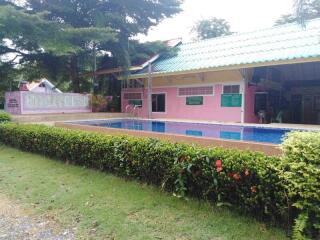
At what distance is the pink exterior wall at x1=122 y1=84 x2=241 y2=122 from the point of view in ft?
48.1

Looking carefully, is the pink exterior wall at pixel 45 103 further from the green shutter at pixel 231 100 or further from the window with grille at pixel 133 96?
the green shutter at pixel 231 100

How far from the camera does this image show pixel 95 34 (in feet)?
48.0

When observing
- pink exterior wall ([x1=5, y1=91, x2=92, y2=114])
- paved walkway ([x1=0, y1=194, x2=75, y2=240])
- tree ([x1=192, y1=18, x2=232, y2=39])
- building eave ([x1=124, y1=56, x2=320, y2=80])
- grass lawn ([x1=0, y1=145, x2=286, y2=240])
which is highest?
tree ([x1=192, y1=18, x2=232, y2=39])

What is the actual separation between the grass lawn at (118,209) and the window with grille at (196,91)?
34.1 ft

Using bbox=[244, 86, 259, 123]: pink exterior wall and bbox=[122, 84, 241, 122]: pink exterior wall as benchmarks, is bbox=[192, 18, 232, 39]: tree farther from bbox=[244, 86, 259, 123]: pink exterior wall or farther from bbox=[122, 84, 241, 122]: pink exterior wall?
bbox=[244, 86, 259, 123]: pink exterior wall

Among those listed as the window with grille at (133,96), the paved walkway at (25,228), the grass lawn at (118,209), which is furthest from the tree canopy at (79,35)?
the paved walkway at (25,228)

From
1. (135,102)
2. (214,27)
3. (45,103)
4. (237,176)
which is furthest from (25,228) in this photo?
(214,27)

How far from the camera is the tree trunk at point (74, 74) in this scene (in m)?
18.0

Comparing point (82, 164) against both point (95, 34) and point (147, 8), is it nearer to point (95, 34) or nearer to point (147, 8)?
point (95, 34)

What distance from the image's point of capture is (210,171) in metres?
4.16

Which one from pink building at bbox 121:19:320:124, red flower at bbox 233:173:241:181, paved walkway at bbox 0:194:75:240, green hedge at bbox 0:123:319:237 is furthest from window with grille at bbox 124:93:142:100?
red flower at bbox 233:173:241:181

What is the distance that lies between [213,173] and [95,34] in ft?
40.5

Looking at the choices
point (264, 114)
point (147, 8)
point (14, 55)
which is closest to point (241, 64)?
point (264, 114)

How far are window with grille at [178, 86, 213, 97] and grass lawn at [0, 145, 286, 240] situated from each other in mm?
10387
